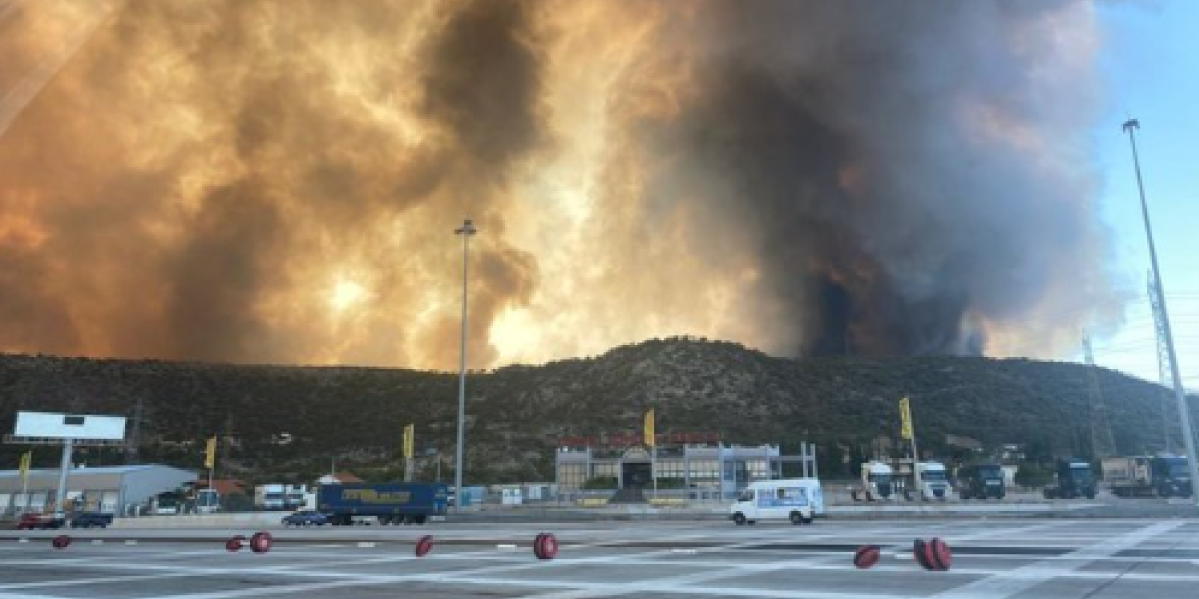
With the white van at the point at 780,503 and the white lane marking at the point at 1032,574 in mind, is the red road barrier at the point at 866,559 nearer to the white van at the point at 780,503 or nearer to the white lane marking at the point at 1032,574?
the white lane marking at the point at 1032,574

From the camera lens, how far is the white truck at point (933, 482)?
7094 cm

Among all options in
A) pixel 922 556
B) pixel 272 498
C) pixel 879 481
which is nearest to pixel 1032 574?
pixel 922 556

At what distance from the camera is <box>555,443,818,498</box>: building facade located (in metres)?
96.4

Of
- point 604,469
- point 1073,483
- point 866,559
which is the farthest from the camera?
point 604,469

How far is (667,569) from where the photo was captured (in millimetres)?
19016

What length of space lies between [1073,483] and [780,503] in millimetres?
38429

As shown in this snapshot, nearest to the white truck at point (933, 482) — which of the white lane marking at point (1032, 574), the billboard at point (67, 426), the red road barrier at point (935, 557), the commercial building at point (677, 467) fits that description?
the commercial building at point (677, 467)

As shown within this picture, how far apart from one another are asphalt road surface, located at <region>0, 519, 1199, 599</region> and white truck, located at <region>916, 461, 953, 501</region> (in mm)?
40949

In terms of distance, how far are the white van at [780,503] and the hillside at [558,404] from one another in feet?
227

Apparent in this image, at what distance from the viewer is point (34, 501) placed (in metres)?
97.3

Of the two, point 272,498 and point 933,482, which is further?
point 272,498

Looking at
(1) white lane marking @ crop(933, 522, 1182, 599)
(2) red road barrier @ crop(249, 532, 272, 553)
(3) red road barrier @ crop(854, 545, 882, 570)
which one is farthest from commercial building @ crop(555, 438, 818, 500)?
(3) red road barrier @ crop(854, 545, 882, 570)

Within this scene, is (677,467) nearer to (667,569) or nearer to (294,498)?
(294,498)

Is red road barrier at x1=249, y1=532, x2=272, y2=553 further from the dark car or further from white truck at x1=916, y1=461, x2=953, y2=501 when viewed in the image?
white truck at x1=916, y1=461, x2=953, y2=501
